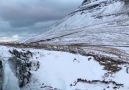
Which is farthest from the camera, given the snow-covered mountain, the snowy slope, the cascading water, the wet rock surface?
the snow-covered mountain

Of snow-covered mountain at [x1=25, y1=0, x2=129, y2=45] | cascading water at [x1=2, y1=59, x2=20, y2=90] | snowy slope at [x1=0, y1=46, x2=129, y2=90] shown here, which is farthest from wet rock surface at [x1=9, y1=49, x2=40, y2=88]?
snow-covered mountain at [x1=25, y1=0, x2=129, y2=45]

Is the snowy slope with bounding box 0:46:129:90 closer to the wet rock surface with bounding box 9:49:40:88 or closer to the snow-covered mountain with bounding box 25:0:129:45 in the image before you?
the wet rock surface with bounding box 9:49:40:88

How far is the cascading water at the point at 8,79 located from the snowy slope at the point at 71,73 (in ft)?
0.28

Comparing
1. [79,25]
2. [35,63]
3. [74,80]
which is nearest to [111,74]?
[74,80]

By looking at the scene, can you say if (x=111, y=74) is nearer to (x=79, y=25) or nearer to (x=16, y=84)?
(x=16, y=84)

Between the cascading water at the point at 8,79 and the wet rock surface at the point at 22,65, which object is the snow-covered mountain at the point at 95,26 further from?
the cascading water at the point at 8,79

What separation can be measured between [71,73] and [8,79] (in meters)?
5.38

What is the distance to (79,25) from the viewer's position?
140 metres

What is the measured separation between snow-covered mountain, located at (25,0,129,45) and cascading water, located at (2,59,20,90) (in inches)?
2583

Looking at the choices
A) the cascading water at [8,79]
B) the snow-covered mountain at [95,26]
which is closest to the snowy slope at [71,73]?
the cascading water at [8,79]

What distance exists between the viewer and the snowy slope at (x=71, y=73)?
2356cm

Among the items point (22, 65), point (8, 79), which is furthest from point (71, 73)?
point (8, 79)

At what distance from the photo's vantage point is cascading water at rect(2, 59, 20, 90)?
2149cm

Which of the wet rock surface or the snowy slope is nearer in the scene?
the wet rock surface
